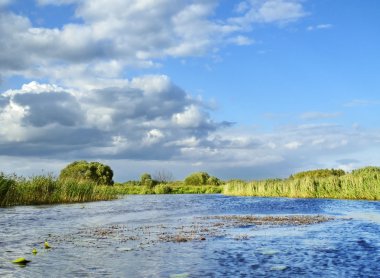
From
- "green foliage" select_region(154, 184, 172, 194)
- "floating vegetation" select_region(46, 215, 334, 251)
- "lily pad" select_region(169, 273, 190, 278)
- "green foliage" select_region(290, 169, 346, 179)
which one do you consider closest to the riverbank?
"green foliage" select_region(154, 184, 172, 194)

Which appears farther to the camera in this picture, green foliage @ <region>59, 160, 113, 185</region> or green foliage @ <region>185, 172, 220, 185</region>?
green foliage @ <region>185, 172, 220, 185</region>

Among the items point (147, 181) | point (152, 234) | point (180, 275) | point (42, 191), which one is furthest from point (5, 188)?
point (147, 181)

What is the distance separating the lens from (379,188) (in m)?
49.8

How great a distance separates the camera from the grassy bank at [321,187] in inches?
2035

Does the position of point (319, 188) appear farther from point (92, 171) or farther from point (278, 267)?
point (92, 171)

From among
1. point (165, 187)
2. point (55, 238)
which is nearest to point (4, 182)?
point (55, 238)

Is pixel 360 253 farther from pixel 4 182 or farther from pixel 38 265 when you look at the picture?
pixel 4 182

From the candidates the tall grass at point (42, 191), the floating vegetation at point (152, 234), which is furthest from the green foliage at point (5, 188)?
the floating vegetation at point (152, 234)

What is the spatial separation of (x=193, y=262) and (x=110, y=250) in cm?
419

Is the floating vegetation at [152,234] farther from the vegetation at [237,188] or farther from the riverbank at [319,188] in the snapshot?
the riverbank at [319,188]

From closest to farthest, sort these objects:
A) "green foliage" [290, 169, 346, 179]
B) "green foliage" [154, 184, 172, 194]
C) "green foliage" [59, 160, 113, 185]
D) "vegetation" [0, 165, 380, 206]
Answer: "vegetation" [0, 165, 380, 206]
"green foliage" [290, 169, 346, 179]
"green foliage" [154, 184, 172, 194]
"green foliage" [59, 160, 113, 185]

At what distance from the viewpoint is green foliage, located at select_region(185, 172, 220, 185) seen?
123188 millimetres

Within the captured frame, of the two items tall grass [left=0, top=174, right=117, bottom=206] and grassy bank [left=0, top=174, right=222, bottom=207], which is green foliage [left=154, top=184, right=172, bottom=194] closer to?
grassy bank [left=0, top=174, right=222, bottom=207]

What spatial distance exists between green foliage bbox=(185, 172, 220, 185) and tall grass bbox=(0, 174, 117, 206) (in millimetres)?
69911
